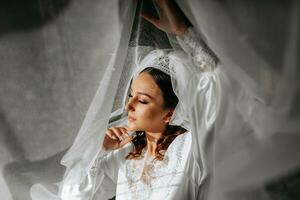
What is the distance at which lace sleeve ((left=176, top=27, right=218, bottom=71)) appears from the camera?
0.97 m

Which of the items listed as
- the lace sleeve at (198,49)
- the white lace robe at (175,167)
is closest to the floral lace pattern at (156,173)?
the white lace robe at (175,167)

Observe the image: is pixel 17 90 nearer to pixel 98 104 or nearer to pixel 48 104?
pixel 48 104

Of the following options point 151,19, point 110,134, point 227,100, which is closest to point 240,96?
point 227,100

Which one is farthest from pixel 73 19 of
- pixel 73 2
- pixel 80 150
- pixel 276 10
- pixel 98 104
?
pixel 276 10

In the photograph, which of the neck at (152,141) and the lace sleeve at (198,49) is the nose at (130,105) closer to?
the neck at (152,141)

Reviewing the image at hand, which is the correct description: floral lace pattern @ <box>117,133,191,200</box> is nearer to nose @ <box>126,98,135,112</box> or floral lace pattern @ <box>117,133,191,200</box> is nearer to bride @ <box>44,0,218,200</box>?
bride @ <box>44,0,218,200</box>

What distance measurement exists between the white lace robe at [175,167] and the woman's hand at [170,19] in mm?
20

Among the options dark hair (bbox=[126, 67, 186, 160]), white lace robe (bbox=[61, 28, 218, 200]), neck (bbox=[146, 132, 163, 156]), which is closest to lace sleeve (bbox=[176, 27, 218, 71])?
white lace robe (bbox=[61, 28, 218, 200])

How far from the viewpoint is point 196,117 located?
3.26 feet

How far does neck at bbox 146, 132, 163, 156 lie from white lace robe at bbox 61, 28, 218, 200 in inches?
1.0

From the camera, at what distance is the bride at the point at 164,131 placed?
0.98 m

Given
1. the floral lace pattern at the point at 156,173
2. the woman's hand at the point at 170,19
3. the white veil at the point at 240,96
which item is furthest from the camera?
the floral lace pattern at the point at 156,173

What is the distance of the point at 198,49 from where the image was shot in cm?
98

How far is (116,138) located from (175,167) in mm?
221
